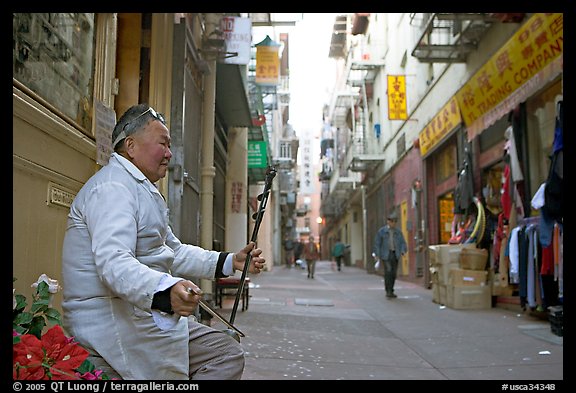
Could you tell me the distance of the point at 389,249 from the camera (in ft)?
40.2

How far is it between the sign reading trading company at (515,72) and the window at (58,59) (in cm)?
495

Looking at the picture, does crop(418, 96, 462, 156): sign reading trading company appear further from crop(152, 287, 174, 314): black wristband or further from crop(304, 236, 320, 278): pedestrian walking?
crop(152, 287, 174, 314): black wristband

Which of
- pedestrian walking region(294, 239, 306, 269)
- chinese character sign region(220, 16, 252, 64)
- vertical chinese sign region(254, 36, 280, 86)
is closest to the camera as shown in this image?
chinese character sign region(220, 16, 252, 64)

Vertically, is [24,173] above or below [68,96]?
below

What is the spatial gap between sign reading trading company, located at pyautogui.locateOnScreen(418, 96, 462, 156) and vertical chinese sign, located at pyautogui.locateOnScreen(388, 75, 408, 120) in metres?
1.90

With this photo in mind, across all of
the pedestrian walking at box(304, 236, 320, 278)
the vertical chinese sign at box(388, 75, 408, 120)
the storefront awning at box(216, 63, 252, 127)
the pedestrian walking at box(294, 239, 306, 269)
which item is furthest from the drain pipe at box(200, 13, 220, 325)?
the pedestrian walking at box(294, 239, 306, 269)

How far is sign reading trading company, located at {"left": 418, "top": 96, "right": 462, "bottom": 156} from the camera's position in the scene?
38.8ft

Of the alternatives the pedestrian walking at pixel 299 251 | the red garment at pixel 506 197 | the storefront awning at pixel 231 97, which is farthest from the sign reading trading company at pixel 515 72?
the pedestrian walking at pixel 299 251

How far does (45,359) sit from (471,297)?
850cm
